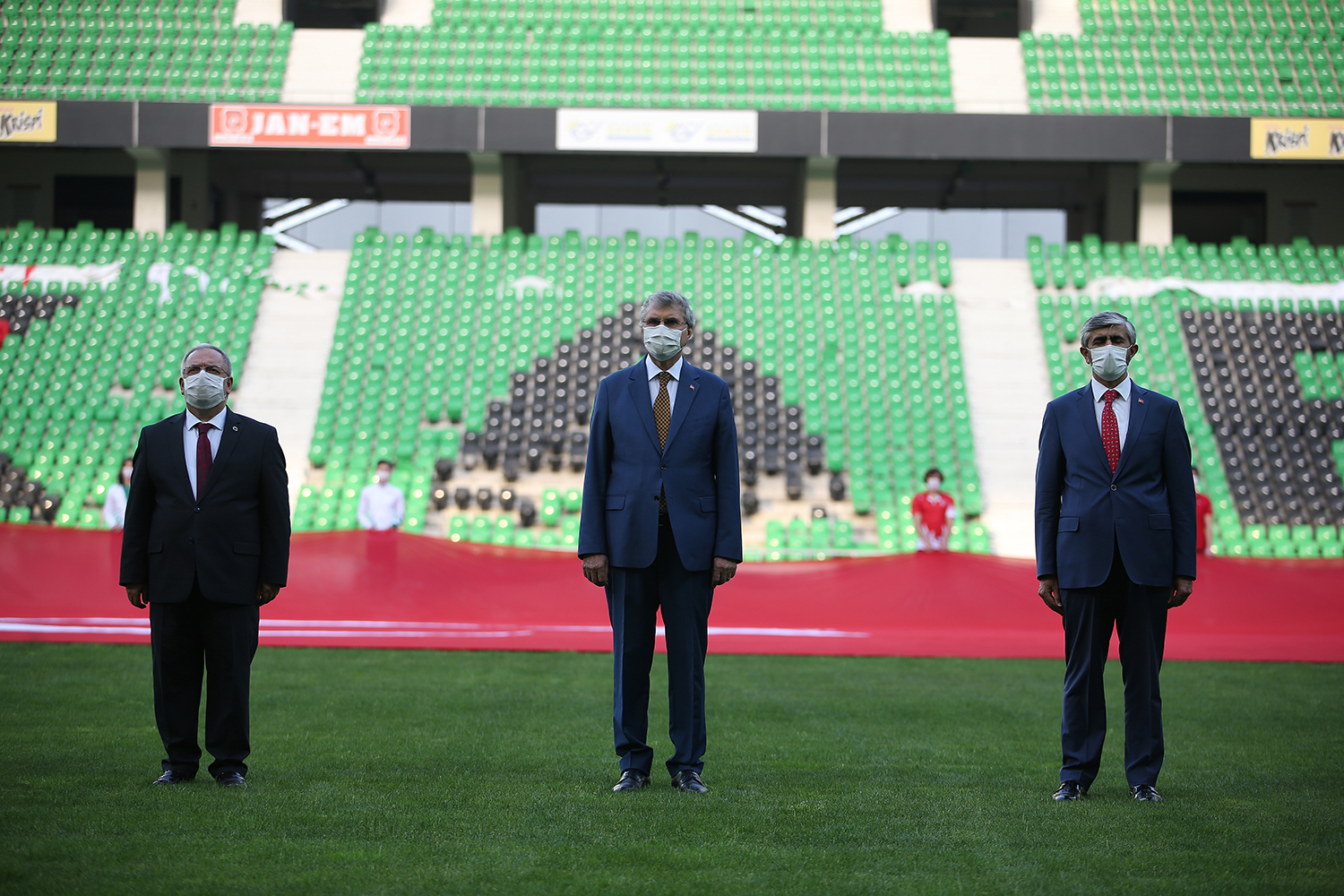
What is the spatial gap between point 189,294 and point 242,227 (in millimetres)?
6262

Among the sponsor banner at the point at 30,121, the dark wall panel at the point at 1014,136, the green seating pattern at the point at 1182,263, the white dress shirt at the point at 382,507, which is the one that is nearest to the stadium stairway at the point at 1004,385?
the green seating pattern at the point at 1182,263

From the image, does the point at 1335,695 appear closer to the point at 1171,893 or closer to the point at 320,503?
the point at 1171,893

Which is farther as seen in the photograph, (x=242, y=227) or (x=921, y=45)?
(x=242, y=227)

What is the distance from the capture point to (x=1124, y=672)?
4746 mm

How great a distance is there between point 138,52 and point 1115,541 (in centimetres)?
2406

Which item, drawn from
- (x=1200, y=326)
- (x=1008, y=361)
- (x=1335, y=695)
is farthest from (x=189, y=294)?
(x=1335, y=695)

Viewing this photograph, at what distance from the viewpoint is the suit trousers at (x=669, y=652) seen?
188 inches

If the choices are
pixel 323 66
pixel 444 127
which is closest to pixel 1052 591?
pixel 444 127

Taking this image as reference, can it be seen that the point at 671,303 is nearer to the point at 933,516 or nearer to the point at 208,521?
the point at 208,521

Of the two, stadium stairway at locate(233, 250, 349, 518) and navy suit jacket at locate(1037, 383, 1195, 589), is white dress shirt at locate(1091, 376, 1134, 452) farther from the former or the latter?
stadium stairway at locate(233, 250, 349, 518)

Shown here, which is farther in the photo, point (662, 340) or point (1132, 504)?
point (662, 340)

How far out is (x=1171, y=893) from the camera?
3.33 meters

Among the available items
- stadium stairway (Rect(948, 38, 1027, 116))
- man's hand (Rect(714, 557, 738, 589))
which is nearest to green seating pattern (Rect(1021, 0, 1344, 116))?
stadium stairway (Rect(948, 38, 1027, 116))

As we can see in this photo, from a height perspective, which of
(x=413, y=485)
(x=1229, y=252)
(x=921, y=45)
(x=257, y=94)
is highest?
(x=921, y=45)
